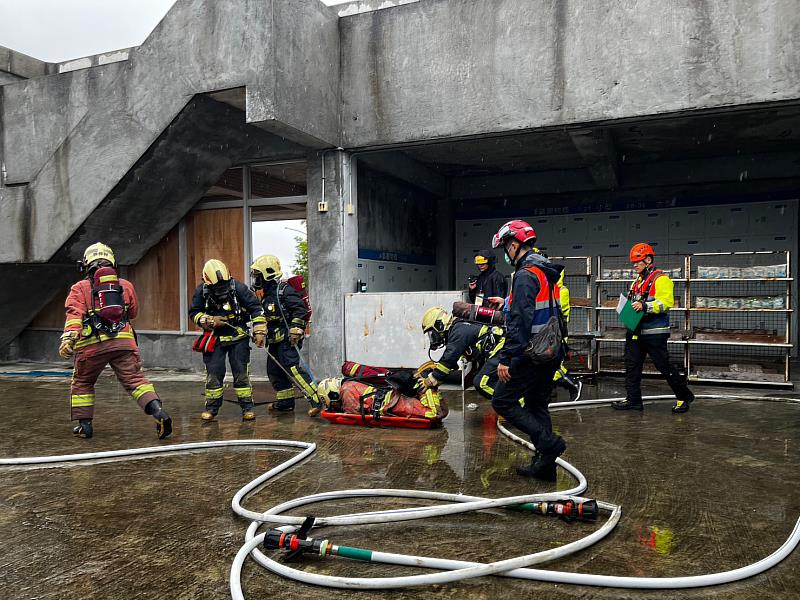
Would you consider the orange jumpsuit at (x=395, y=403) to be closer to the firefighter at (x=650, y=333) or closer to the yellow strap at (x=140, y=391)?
the yellow strap at (x=140, y=391)

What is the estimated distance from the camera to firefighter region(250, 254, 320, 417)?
7387 mm

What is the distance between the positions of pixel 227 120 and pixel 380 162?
2.83m

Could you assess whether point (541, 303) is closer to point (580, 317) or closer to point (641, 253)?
point (641, 253)

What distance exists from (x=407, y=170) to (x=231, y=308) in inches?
254

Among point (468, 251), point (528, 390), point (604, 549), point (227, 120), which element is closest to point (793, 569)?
point (604, 549)

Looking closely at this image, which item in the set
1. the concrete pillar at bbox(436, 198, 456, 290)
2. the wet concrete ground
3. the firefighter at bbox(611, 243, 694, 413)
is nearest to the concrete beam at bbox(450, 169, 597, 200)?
the concrete pillar at bbox(436, 198, 456, 290)

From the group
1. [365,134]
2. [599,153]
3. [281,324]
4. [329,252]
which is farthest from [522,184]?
[281,324]

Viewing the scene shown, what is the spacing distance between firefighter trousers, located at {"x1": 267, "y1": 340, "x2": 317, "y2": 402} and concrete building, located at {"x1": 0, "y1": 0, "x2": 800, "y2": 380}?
2.18m

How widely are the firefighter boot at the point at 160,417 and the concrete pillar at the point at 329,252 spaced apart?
12.4 feet

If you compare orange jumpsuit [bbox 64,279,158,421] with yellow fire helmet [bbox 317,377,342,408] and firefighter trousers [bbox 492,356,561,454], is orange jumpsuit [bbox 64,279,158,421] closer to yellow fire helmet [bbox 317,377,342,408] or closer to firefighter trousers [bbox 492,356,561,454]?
yellow fire helmet [bbox 317,377,342,408]

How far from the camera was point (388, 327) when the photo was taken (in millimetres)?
9461

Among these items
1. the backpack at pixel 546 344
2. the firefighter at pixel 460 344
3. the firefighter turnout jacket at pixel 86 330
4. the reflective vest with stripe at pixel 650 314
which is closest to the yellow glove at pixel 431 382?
the firefighter at pixel 460 344

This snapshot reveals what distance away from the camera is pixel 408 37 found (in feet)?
29.5

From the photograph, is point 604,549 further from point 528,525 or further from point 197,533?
point 197,533
